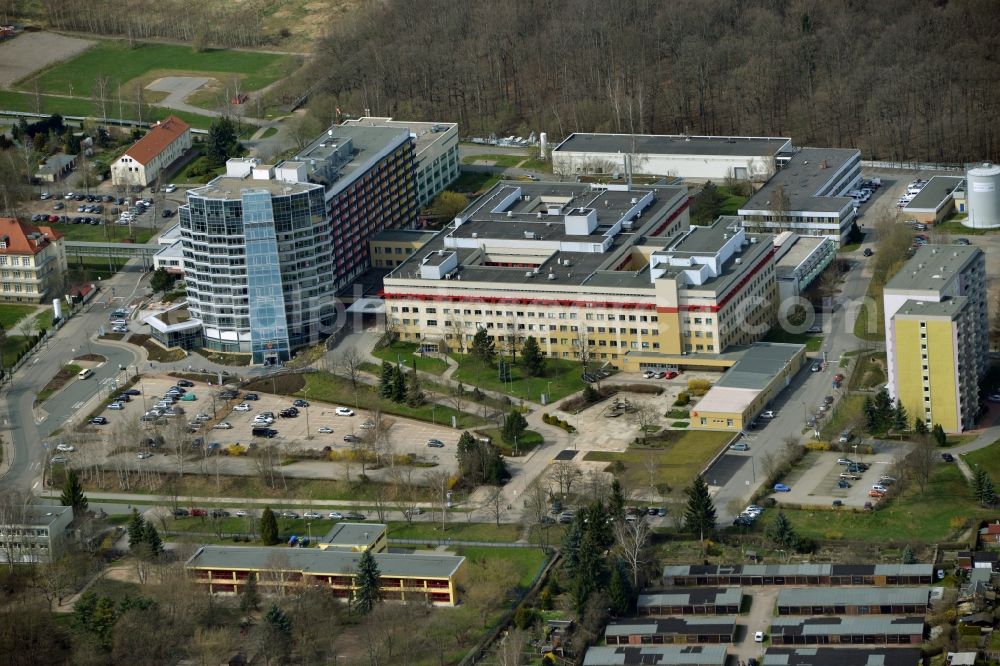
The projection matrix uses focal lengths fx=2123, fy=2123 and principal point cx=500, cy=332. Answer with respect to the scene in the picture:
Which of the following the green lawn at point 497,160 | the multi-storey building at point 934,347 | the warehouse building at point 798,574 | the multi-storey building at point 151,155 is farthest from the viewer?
the green lawn at point 497,160

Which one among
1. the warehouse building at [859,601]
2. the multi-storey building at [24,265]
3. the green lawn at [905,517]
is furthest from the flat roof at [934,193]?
the multi-storey building at [24,265]

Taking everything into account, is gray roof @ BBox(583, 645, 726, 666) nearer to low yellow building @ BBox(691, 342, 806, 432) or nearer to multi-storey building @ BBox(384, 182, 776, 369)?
low yellow building @ BBox(691, 342, 806, 432)

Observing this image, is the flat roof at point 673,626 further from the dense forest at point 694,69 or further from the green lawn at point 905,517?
the dense forest at point 694,69

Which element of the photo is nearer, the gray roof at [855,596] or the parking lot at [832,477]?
the gray roof at [855,596]

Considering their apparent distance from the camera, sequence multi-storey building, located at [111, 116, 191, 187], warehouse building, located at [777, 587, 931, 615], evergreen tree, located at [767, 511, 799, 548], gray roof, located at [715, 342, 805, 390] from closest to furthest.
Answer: warehouse building, located at [777, 587, 931, 615] < evergreen tree, located at [767, 511, 799, 548] < gray roof, located at [715, 342, 805, 390] < multi-storey building, located at [111, 116, 191, 187]

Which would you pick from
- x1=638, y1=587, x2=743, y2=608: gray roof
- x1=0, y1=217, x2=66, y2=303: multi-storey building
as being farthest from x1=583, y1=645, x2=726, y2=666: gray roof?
x1=0, y1=217, x2=66, y2=303: multi-storey building

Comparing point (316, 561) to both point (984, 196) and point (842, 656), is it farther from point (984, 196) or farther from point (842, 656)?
point (984, 196)

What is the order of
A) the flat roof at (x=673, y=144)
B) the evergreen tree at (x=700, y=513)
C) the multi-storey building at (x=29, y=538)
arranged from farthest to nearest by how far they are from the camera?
the flat roof at (x=673, y=144)
the multi-storey building at (x=29, y=538)
the evergreen tree at (x=700, y=513)
